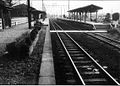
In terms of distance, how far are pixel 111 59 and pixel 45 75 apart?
490 cm

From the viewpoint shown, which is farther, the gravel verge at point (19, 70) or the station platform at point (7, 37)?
the station platform at point (7, 37)

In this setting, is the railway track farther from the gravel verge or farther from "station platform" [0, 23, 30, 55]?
"station platform" [0, 23, 30, 55]

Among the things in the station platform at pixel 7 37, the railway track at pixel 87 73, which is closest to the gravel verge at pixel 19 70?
the railway track at pixel 87 73

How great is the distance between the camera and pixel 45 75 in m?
7.80

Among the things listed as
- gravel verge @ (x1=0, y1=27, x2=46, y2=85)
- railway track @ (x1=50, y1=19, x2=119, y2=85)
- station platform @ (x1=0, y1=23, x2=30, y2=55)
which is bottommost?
railway track @ (x1=50, y1=19, x2=119, y2=85)

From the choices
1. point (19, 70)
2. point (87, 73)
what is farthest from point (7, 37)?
point (87, 73)

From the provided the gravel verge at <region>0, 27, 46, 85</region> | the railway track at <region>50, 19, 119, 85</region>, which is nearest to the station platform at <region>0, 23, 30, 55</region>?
the gravel verge at <region>0, 27, 46, 85</region>

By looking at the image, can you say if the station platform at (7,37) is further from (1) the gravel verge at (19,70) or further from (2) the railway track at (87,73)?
(2) the railway track at (87,73)

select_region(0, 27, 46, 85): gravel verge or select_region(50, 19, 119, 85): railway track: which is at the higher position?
select_region(0, 27, 46, 85): gravel verge

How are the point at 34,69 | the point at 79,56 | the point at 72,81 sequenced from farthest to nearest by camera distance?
the point at 79,56 → the point at 34,69 → the point at 72,81

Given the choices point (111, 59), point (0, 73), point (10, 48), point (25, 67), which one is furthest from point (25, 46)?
point (111, 59)

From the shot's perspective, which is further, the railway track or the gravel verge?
the railway track

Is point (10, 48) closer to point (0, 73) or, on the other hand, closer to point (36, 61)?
point (36, 61)

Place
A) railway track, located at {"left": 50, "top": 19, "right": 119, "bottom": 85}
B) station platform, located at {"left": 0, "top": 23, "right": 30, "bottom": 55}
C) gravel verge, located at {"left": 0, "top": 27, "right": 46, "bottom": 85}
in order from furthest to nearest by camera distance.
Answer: station platform, located at {"left": 0, "top": 23, "right": 30, "bottom": 55} < railway track, located at {"left": 50, "top": 19, "right": 119, "bottom": 85} < gravel verge, located at {"left": 0, "top": 27, "right": 46, "bottom": 85}
